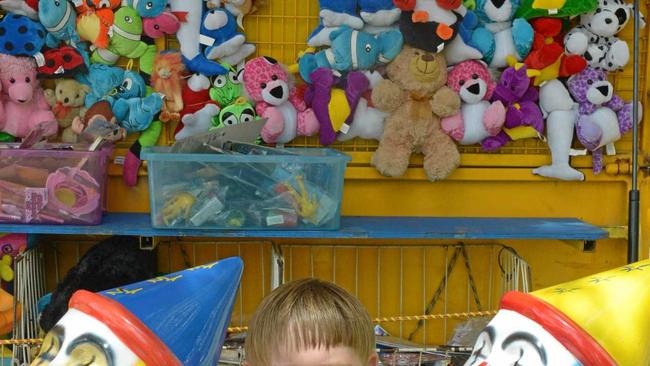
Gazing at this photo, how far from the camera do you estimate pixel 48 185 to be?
2.23 m

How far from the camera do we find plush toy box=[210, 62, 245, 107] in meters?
2.44

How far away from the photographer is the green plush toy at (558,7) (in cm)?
241

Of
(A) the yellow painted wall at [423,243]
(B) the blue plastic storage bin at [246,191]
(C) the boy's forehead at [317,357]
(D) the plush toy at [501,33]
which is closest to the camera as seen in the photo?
(C) the boy's forehead at [317,357]

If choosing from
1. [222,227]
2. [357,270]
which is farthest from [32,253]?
[357,270]

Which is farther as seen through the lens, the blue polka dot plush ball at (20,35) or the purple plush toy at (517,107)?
the purple plush toy at (517,107)

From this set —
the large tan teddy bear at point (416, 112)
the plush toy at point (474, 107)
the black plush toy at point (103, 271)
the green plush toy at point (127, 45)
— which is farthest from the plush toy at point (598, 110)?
the black plush toy at point (103, 271)

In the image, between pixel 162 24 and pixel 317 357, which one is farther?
pixel 162 24

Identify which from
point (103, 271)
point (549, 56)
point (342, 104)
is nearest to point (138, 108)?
point (103, 271)

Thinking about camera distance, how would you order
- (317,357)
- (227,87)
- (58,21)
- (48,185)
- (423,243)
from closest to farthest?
(317,357), (48,185), (58,21), (227,87), (423,243)

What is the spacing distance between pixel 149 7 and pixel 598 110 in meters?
1.45

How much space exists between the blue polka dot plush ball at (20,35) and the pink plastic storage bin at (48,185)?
12.1 inches

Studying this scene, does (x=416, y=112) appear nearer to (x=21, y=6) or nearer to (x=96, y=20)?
(x=96, y=20)

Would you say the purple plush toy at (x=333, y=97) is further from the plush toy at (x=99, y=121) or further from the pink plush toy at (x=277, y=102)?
the plush toy at (x=99, y=121)

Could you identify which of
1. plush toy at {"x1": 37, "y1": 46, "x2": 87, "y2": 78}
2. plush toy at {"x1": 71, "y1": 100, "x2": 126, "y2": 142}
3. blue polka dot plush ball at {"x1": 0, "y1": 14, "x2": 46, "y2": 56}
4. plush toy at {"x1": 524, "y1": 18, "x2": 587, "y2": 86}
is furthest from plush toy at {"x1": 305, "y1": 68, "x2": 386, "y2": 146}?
blue polka dot plush ball at {"x1": 0, "y1": 14, "x2": 46, "y2": 56}
